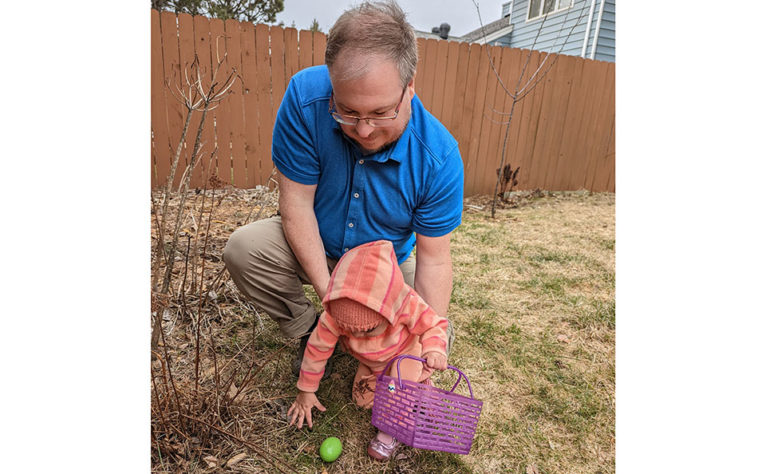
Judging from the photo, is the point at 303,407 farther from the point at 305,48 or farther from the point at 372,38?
the point at 305,48

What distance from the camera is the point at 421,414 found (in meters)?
1.40

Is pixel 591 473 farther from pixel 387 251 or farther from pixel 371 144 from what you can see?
pixel 371 144

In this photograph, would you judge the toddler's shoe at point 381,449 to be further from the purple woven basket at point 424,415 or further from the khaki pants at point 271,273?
the khaki pants at point 271,273

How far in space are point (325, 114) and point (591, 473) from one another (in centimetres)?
182

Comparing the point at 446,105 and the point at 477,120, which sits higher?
the point at 446,105

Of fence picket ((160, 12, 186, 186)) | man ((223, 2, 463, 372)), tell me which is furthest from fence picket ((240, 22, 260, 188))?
man ((223, 2, 463, 372))

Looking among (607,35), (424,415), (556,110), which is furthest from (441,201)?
(607,35)

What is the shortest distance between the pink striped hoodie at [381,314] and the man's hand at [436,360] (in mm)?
16

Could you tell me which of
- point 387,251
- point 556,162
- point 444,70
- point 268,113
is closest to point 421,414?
point 387,251

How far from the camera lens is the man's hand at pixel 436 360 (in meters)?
1.52

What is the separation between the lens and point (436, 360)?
5.02ft

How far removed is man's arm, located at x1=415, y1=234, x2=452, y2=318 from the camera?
1788 mm

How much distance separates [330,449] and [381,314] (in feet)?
1.97

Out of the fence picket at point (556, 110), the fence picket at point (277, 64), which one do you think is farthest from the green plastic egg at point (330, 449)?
the fence picket at point (556, 110)
